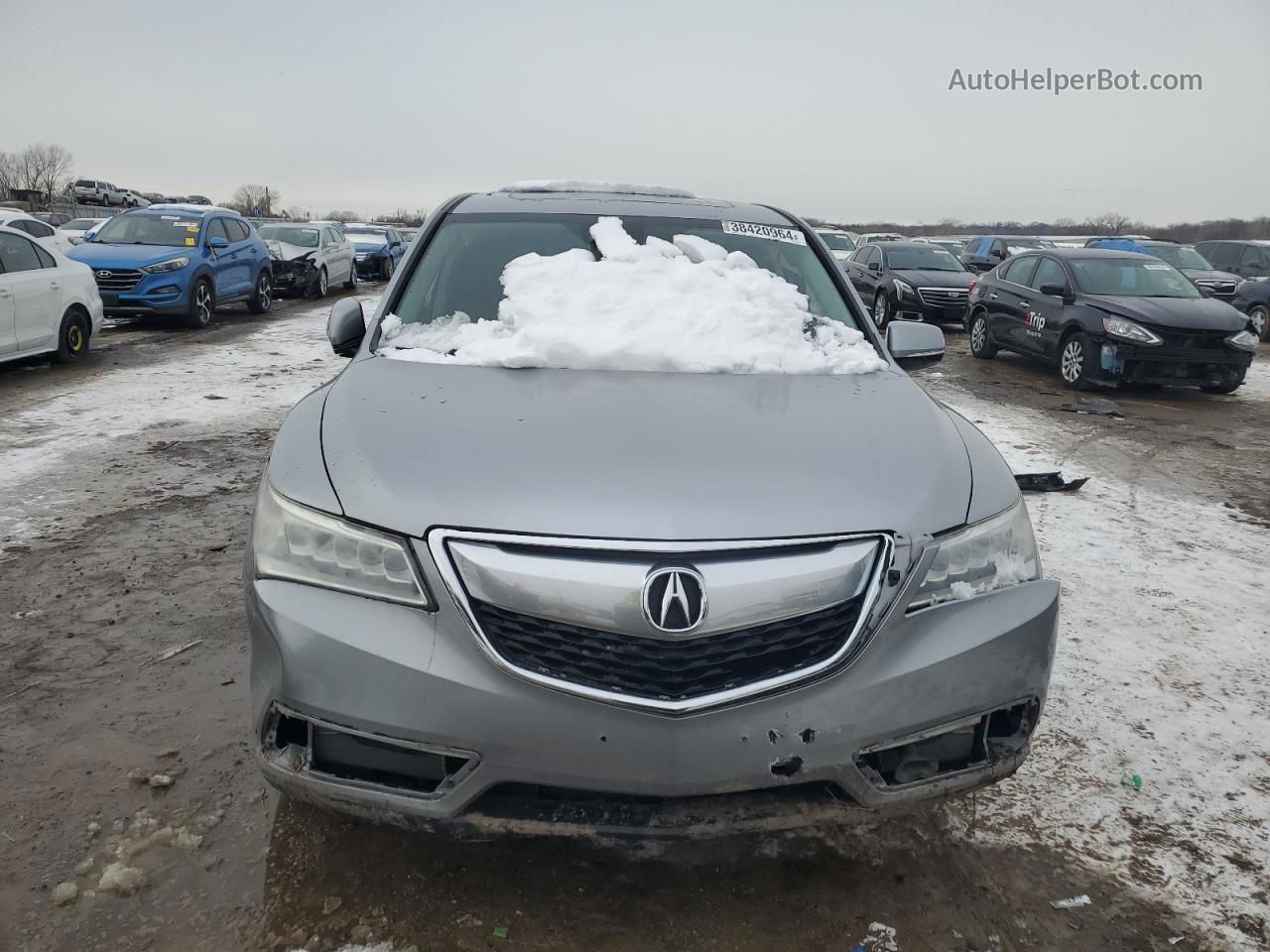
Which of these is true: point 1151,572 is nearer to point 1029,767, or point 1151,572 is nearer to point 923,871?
point 1029,767

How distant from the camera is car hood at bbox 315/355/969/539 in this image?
1.94 m

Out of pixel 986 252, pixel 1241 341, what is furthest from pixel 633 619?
pixel 986 252

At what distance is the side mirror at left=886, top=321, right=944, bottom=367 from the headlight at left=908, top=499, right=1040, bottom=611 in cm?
122

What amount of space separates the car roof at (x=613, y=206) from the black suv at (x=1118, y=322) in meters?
7.82

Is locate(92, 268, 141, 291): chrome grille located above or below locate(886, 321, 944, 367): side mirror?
below

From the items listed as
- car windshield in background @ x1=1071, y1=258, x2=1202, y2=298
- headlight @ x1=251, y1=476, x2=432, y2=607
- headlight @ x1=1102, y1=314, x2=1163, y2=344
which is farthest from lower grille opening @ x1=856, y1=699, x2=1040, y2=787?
car windshield in background @ x1=1071, y1=258, x2=1202, y2=298

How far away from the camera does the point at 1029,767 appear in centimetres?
284

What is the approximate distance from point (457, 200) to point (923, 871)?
3.09 m

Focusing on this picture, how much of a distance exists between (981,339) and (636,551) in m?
12.7

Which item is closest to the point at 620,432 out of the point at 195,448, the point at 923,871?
the point at 923,871

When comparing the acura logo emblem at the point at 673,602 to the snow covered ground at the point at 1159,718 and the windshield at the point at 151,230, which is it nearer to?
the snow covered ground at the point at 1159,718

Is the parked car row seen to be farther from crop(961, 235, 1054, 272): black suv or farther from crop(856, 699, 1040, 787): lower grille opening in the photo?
crop(856, 699, 1040, 787): lower grille opening

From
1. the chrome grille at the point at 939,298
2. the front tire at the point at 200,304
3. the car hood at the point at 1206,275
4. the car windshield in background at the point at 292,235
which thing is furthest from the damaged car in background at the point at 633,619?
the car windshield in background at the point at 292,235

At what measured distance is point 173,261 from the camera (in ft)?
→ 43.1
